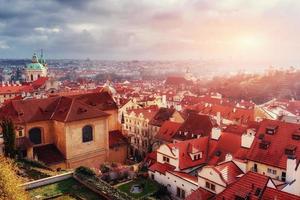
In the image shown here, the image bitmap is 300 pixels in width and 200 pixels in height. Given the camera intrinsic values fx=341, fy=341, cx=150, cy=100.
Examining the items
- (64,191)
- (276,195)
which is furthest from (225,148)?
(64,191)

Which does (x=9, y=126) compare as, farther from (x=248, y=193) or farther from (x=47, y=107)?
(x=248, y=193)

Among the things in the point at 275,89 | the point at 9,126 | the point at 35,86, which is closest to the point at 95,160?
the point at 9,126

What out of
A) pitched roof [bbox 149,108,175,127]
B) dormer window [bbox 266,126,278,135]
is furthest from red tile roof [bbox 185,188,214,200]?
pitched roof [bbox 149,108,175,127]

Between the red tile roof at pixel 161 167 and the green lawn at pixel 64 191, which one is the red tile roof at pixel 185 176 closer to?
the red tile roof at pixel 161 167

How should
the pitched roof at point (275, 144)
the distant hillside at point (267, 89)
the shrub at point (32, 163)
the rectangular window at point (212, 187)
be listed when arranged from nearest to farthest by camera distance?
1. the rectangular window at point (212, 187)
2. the pitched roof at point (275, 144)
3. the shrub at point (32, 163)
4. the distant hillside at point (267, 89)

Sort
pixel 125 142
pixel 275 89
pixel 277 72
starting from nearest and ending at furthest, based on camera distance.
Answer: pixel 125 142 → pixel 275 89 → pixel 277 72

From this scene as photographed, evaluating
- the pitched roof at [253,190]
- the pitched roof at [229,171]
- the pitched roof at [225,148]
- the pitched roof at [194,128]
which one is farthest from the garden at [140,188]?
the pitched roof at [194,128]
